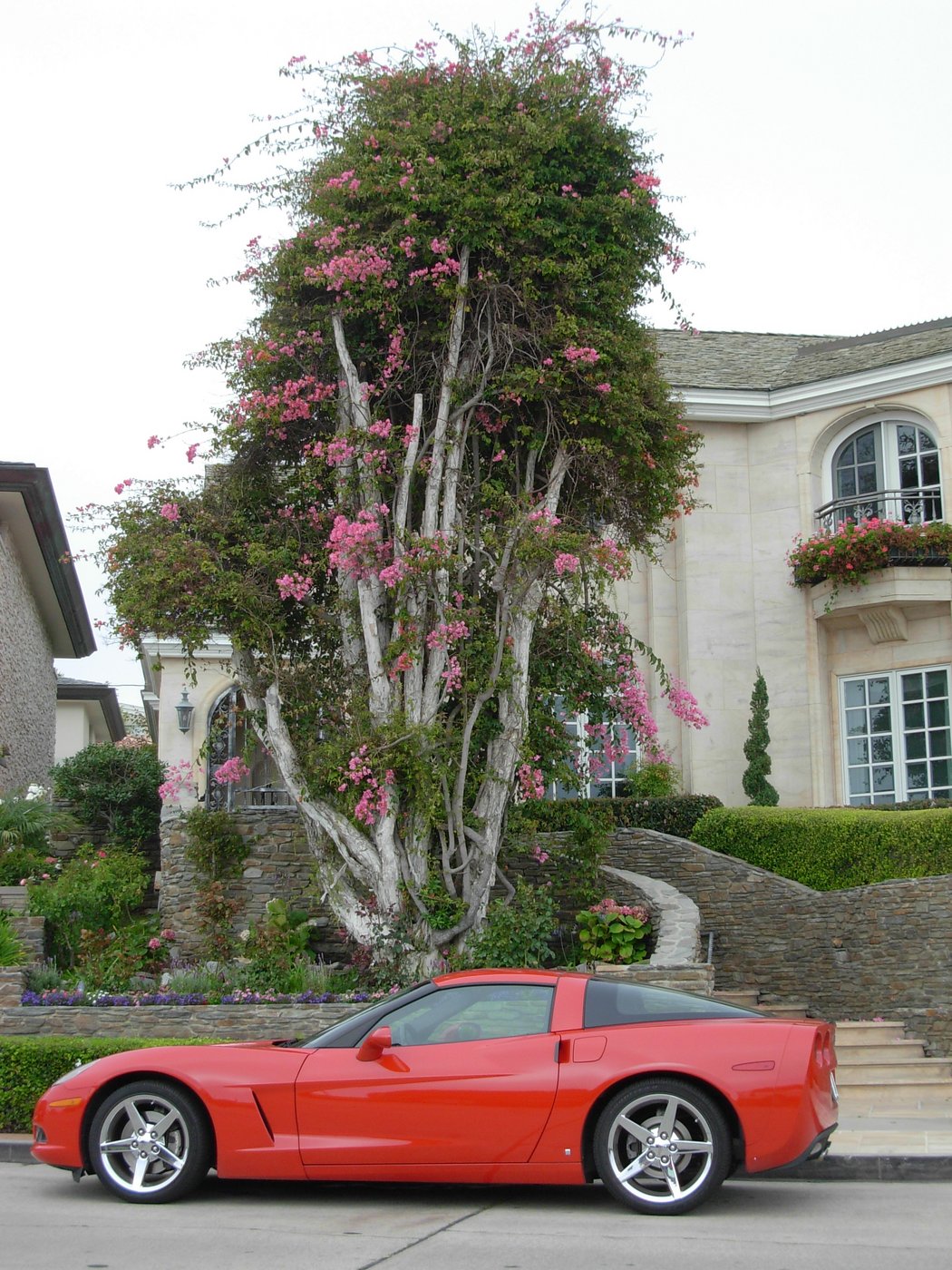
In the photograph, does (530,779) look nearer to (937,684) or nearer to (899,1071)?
(899,1071)

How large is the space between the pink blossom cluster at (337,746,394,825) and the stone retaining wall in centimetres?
491

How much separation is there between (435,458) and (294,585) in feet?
6.24

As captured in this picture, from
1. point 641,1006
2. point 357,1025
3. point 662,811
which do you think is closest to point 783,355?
point 662,811

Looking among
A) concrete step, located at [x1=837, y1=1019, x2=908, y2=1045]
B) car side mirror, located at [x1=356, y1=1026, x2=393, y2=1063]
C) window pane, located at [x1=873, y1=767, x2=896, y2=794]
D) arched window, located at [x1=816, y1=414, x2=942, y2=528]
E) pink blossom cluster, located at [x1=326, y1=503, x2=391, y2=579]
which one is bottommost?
concrete step, located at [x1=837, y1=1019, x2=908, y2=1045]

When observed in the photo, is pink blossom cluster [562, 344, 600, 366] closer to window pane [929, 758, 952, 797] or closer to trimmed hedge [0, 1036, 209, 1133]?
trimmed hedge [0, 1036, 209, 1133]

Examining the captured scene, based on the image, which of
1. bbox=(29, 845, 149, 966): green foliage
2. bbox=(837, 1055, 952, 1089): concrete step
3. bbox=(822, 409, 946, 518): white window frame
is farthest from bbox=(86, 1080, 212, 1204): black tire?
bbox=(822, 409, 946, 518): white window frame

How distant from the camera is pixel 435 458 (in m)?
13.5

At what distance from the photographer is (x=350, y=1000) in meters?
11.9

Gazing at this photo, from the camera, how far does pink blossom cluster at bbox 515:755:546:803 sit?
13.3 meters

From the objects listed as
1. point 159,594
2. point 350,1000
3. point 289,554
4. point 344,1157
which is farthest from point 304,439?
point 344,1157

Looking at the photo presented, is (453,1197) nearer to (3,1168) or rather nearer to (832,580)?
(3,1168)

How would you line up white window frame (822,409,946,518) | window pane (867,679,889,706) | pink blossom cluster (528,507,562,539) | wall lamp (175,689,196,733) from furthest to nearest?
1. wall lamp (175,689,196,733)
2. white window frame (822,409,946,518)
3. window pane (867,679,889,706)
4. pink blossom cluster (528,507,562,539)

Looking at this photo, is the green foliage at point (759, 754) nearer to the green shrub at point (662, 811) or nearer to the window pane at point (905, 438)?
the green shrub at point (662, 811)

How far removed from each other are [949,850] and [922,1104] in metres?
4.02
